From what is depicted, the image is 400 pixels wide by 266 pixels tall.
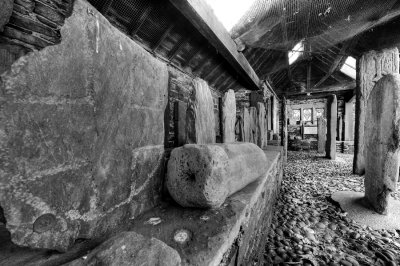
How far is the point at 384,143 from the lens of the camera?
240cm

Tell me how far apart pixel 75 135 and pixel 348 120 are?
1429 cm

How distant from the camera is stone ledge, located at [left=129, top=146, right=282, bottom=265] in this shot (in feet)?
2.33

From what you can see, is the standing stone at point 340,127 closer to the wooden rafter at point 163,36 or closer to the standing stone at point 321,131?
the standing stone at point 321,131


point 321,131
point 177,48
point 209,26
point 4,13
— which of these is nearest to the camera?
point 4,13

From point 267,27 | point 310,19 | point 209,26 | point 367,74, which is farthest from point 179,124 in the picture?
point 367,74

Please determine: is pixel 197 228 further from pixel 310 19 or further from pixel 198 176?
pixel 310 19

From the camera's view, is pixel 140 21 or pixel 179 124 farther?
pixel 140 21

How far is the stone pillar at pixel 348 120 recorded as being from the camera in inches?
429

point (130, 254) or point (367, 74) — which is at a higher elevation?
point (367, 74)

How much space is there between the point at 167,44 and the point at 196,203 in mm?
3641

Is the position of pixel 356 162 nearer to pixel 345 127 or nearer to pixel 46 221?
pixel 46 221

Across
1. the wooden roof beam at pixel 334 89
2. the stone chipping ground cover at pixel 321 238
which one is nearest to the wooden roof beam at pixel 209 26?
the stone chipping ground cover at pixel 321 238

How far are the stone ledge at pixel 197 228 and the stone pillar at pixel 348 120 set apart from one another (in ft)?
43.1

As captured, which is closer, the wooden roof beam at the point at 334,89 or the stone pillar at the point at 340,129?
the wooden roof beam at the point at 334,89
